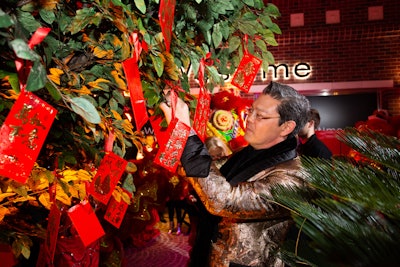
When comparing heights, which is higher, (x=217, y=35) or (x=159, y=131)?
(x=217, y=35)

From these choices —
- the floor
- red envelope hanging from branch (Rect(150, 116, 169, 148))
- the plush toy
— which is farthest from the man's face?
the floor

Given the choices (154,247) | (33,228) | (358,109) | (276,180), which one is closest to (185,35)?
(276,180)

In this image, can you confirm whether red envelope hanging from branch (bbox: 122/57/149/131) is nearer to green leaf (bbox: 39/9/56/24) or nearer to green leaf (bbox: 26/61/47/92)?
green leaf (bbox: 39/9/56/24)

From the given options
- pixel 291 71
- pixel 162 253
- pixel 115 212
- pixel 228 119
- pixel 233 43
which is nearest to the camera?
pixel 233 43

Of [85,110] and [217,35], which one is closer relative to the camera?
[85,110]

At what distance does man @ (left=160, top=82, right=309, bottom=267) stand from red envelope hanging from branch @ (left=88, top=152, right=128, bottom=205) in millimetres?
304

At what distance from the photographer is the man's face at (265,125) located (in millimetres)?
1955

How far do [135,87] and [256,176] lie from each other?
74cm

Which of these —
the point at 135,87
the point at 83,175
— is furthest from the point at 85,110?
the point at 83,175

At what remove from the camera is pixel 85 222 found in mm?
1962

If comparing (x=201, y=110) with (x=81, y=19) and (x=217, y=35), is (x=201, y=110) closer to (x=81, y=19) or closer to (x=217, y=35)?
(x=217, y=35)

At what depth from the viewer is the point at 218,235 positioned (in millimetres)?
2018

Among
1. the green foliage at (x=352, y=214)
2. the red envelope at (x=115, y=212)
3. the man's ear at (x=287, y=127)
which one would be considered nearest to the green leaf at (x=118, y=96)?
the red envelope at (x=115, y=212)

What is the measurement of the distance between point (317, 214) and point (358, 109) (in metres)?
9.31
